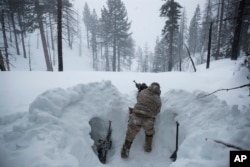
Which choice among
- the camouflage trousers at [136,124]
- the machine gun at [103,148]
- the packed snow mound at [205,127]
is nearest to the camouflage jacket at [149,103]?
the camouflage trousers at [136,124]

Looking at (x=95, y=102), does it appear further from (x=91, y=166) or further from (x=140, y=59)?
(x=140, y=59)

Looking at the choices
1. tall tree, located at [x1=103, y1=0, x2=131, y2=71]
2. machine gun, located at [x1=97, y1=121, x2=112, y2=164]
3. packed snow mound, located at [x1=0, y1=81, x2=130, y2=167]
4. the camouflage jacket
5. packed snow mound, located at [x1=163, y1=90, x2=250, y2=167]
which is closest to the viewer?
packed snow mound, located at [x1=0, y1=81, x2=130, y2=167]

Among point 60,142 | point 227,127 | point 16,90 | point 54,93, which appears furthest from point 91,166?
point 16,90

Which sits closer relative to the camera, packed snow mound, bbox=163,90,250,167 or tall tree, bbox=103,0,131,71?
packed snow mound, bbox=163,90,250,167

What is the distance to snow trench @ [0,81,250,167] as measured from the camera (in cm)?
353

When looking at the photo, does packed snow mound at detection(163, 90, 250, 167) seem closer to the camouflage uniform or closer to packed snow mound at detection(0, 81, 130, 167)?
Result: the camouflage uniform

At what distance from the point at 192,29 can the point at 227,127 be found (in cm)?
4274

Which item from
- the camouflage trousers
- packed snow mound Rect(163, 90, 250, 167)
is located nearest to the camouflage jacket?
the camouflage trousers

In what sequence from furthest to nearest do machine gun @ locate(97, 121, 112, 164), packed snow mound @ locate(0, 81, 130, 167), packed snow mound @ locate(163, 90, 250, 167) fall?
machine gun @ locate(97, 121, 112, 164), packed snow mound @ locate(163, 90, 250, 167), packed snow mound @ locate(0, 81, 130, 167)

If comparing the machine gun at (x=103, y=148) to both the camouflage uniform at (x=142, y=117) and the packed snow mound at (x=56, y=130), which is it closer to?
the camouflage uniform at (x=142, y=117)

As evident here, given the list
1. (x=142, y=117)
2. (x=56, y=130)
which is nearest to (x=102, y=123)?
(x=142, y=117)

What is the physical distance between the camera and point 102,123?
21.0 ft

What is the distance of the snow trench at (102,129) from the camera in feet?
11.6

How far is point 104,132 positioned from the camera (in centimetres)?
637
